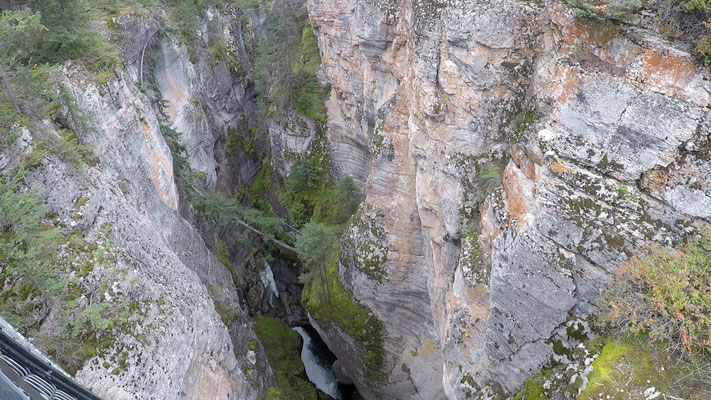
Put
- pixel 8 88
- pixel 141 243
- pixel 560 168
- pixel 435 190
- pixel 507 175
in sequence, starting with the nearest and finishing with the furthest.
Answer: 1. pixel 560 168
2. pixel 8 88
3. pixel 507 175
4. pixel 141 243
5. pixel 435 190

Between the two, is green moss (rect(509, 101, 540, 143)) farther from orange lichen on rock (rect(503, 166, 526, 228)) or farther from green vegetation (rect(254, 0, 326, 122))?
green vegetation (rect(254, 0, 326, 122))

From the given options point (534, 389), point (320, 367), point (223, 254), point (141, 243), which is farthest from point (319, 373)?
point (534, 389)

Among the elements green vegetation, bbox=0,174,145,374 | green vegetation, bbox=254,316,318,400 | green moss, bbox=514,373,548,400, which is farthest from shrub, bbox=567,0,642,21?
green vegetation, bbox=254,316,318,400

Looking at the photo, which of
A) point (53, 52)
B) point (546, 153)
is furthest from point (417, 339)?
point (53, 52)

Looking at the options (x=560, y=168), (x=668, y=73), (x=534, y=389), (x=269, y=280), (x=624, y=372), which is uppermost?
(x=668, y=73)

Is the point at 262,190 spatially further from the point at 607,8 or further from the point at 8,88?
the point at 607,8

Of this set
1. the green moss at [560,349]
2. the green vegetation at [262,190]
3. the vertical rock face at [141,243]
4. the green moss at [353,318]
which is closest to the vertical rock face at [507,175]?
the green moss at [560,349]
